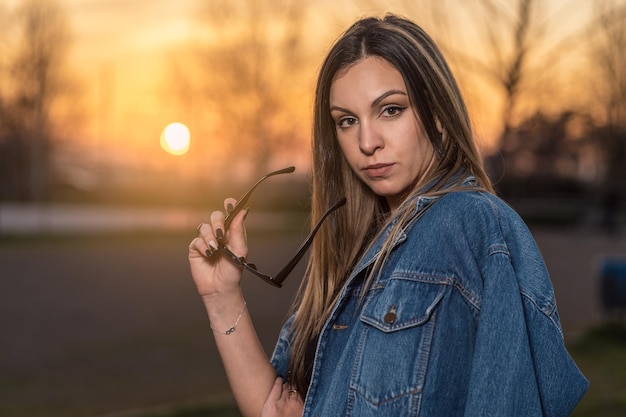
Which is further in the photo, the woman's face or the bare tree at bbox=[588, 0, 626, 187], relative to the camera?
the bare tree at bbox=[588, 0, 626, 187]

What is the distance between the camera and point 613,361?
8.59m

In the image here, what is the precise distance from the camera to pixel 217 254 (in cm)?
222

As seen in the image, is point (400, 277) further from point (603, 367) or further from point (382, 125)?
point (603, 367)

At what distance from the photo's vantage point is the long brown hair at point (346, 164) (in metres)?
1.91

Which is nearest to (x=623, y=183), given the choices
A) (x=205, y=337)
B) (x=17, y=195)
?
(x=17, y=195)

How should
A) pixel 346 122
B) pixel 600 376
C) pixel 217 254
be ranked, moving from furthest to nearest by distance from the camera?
pixel 600 376 → pixel 217 254 → pixel 346 122

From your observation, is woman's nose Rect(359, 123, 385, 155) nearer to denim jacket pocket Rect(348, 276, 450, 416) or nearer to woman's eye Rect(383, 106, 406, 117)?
woman's eye Rect(383, 106, 406, 117)

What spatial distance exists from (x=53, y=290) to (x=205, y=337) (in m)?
4.75

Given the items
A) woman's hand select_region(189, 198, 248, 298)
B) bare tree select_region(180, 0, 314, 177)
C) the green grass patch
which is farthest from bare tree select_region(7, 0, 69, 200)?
woman's hand select_region(189, 198, 248, 298)

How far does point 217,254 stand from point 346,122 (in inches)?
19.4

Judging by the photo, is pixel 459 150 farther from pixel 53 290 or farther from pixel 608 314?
pixel 53 290

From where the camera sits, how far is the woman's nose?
1952mm

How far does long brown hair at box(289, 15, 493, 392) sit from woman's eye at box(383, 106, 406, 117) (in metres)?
0.04

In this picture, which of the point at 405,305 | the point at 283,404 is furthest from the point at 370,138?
the point at 283,404
